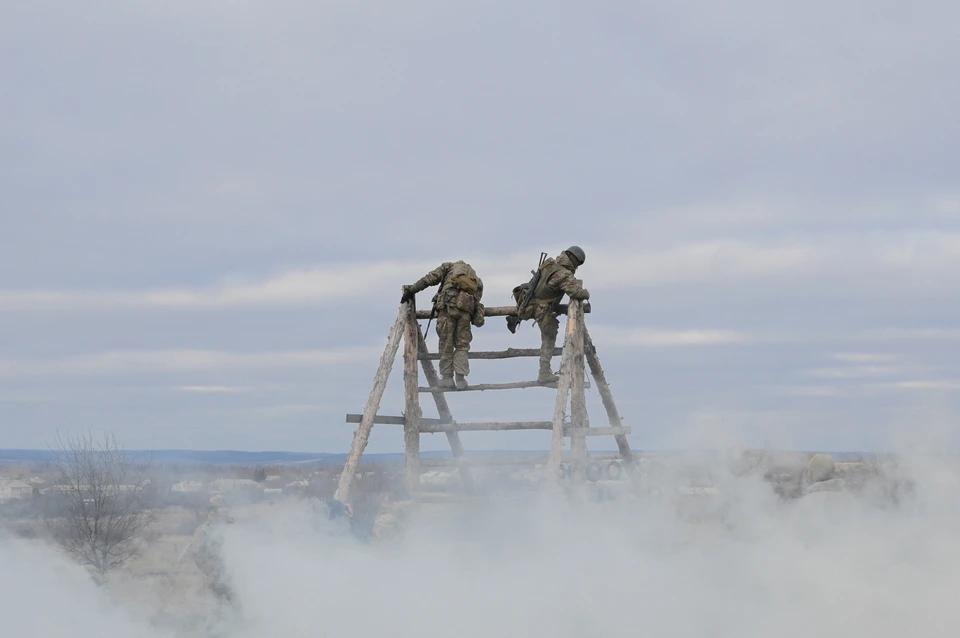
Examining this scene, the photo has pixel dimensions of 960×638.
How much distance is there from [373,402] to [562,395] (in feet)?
8.08

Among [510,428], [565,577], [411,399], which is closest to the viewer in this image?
[565,577]

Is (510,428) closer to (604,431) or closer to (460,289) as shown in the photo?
(604,431)

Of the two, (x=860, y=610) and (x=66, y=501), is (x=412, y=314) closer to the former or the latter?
(x=860, y=610)

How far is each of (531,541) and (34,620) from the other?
5.52m

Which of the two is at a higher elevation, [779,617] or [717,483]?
[717,483]

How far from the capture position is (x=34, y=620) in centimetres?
1043

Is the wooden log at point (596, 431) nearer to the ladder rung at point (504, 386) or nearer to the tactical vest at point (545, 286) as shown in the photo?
the ladder rung at point (504, 386)

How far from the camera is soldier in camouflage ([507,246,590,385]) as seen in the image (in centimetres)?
1454

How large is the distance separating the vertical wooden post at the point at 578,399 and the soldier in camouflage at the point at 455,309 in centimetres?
137

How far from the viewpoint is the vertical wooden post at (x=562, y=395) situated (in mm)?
13914

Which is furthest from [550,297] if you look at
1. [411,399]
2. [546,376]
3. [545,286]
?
[411,399]

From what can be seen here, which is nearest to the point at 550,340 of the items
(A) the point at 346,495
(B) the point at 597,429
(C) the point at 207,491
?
(B) the point at 597,429

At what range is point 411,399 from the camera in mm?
15203

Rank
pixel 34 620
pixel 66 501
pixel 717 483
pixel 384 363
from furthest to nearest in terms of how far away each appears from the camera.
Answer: pixel 66 501, pixel 717 483, pixel 384 363, pixel 34 620
